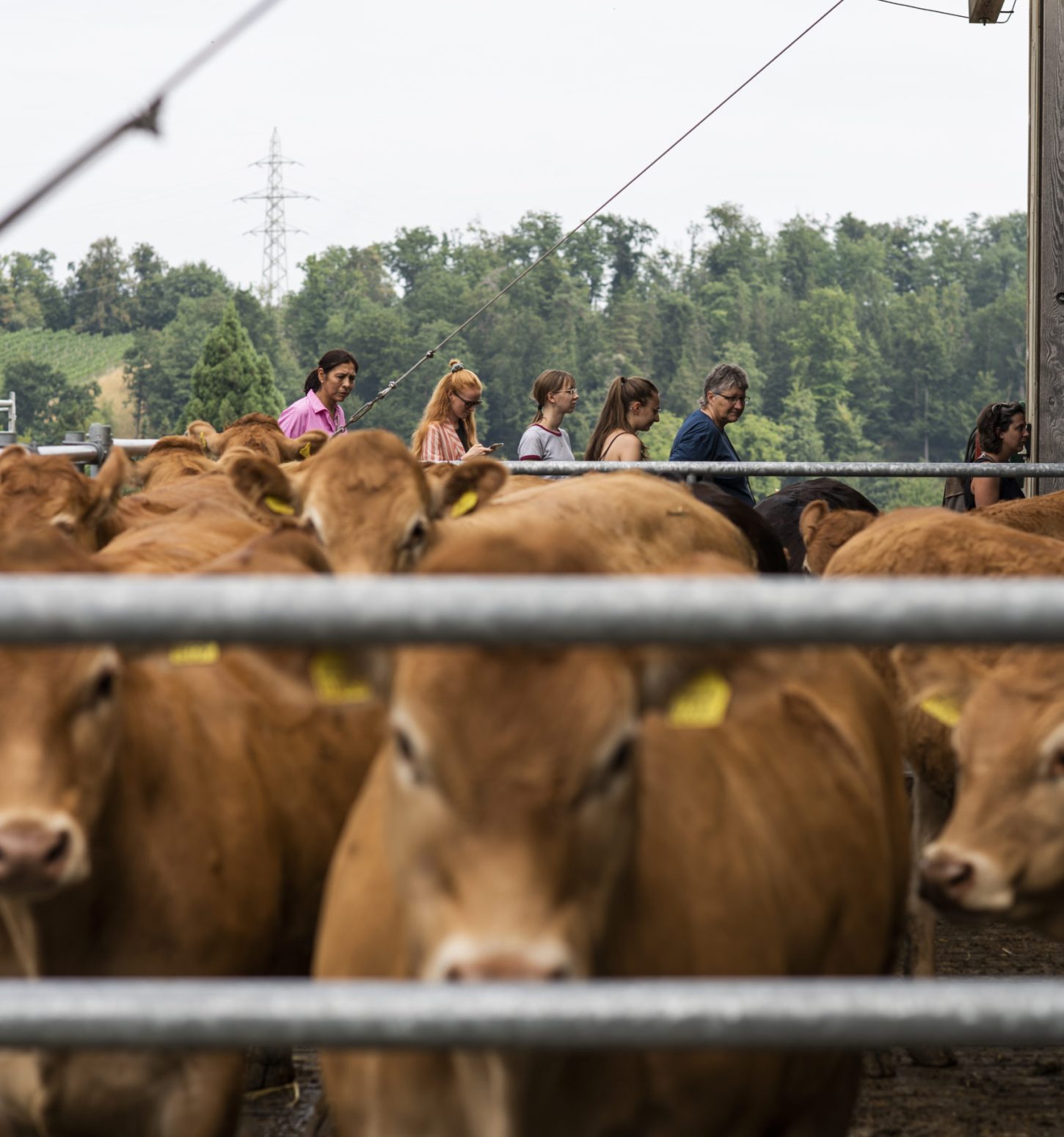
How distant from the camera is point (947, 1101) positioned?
173 inches

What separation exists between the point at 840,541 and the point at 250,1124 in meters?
3.07

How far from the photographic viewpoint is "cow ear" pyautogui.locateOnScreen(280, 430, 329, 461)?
7.39 metres

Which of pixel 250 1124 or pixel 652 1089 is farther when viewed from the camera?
pixel 250 1124

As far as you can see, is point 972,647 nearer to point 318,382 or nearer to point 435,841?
point 435,841

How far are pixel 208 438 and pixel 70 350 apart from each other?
10488 centimetres

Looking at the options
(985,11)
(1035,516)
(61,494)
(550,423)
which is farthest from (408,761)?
(985,11)

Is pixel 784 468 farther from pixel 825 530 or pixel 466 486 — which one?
pixel 466 486

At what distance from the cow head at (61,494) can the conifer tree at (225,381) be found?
75336 millimetres

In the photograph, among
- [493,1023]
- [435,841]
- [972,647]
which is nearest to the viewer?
[493,1023]

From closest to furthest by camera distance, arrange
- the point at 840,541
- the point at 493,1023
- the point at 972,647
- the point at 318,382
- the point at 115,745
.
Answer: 1. the point at 493,1023
2. the point at 115,745
3. the point at 972,647
4. the point at 840,541
5. the point at 318,382

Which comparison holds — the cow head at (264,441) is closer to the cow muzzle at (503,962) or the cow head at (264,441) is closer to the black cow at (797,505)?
the black cow at (797,505)

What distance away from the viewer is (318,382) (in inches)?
361

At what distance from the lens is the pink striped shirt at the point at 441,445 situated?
8.50 meters

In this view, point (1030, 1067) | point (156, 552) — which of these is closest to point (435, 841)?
point (156, 552)
